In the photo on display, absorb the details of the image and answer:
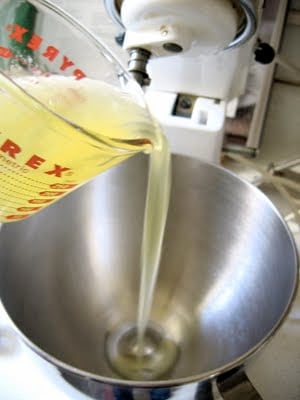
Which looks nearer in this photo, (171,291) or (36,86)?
(36,86)

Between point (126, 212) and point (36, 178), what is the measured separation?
0.24 m

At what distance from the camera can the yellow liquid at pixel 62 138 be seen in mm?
283

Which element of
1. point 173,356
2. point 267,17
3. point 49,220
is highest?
point 267,17

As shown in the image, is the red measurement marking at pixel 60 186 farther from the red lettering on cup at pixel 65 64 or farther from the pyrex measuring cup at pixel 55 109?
the red lettering on cup at pixel 65 64

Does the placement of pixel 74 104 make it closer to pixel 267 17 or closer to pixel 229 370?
pixel 229 370

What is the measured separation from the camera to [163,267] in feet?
1.88

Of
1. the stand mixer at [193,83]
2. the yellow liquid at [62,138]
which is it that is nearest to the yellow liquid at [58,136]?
the yellow liquid at [62,138]

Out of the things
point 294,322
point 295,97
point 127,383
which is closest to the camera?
point 127,383

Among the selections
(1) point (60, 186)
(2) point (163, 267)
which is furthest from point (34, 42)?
(2) point (163, 267)

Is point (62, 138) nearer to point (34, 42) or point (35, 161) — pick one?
point (35, 161)

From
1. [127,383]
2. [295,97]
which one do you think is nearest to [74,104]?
[127,383]

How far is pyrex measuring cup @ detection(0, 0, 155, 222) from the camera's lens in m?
0.29

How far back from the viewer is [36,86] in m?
0.34

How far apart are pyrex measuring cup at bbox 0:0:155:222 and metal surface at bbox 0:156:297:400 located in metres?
0.13
